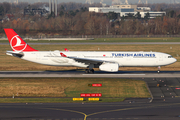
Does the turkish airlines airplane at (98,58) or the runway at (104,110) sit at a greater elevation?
the turkish airlines airplane at (98,58)

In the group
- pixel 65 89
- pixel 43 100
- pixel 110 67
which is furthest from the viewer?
pixel 110 67

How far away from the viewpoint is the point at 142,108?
27500mm

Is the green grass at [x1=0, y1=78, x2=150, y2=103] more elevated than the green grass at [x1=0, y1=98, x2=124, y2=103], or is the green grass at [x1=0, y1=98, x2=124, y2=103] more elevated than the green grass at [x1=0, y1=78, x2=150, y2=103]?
the green grass at [x1=0, y1=98, x2=124, y2=103]

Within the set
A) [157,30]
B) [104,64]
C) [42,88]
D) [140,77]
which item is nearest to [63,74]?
[104,64]

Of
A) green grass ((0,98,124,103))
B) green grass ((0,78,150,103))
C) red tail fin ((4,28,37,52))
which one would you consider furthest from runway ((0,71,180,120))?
red tail fin ((4,28,37,52))

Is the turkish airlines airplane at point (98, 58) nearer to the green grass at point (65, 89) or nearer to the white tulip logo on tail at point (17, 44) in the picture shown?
the white tulip logo on tail at point (17, 44)

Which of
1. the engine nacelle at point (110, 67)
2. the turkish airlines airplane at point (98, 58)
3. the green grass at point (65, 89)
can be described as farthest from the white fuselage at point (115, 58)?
the green grass at point (65, 89)

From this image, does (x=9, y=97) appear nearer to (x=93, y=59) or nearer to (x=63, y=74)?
(x=63, y=74)

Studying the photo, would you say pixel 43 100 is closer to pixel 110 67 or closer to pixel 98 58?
pixel 110 67

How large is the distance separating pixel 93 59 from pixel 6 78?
51.4 feet

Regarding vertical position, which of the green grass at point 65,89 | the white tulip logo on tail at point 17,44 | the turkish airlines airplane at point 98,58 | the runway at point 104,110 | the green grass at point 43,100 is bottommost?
the green grass at point 65,89

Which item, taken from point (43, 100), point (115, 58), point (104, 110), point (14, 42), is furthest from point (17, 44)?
point (104, 110)

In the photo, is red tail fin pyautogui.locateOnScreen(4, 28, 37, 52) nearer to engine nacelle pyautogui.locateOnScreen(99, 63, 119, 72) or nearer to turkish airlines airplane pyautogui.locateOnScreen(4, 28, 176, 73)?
turkish airlines airplane pyautogui.locateOnScreen(4, 28, 176, 73)

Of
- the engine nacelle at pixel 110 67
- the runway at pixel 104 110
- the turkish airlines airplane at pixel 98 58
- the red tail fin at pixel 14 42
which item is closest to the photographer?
the runway at pixel 104 110
